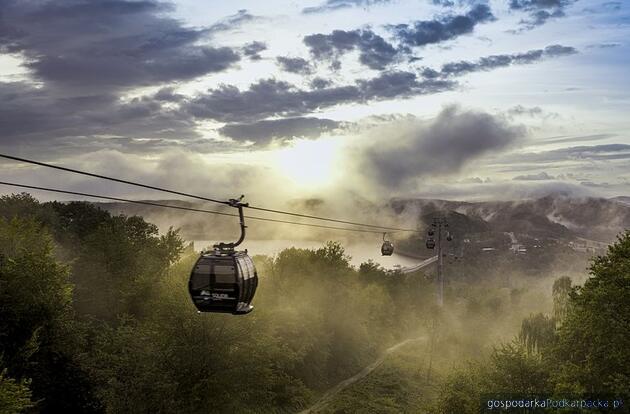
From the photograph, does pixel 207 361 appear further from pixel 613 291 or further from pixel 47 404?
pixel 613 291

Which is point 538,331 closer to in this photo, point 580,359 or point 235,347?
point 580,359

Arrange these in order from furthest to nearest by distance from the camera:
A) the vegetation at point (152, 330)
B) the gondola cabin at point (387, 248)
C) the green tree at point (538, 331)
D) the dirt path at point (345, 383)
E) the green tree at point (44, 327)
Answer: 1. the gondola cabin at point (387, 248)
2. the dirt path at point (345, 383)
3. the green tree at point (538, 331)
4. the green tree at point (44, 327)
5. the vegetation at point (152, 330)

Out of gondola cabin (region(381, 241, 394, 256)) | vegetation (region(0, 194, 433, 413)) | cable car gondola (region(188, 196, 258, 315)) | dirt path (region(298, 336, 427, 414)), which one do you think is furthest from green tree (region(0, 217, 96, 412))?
gondola cabin (region(381, 241, 394, 256))

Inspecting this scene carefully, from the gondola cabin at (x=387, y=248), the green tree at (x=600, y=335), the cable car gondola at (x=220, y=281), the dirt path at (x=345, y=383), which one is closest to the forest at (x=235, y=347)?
the green tree at (x=600, y=335)

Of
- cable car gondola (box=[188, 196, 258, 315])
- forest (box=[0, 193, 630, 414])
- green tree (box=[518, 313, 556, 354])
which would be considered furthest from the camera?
green tree (box=[518, 313, 556, 354])

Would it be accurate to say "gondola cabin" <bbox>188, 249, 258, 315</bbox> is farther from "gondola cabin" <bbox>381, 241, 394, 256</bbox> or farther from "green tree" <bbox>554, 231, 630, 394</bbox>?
"gondola cabin" <bbox>381, 241, 394, 256</bbox>

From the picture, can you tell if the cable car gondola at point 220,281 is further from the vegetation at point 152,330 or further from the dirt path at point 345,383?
the dirt path at point 345,383
